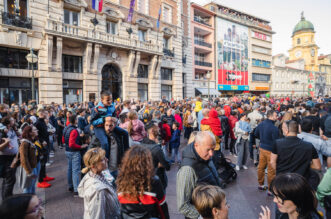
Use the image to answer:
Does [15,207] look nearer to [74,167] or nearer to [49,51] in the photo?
[74,167]

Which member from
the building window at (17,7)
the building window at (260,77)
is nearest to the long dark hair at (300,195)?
the building window at (17,7)

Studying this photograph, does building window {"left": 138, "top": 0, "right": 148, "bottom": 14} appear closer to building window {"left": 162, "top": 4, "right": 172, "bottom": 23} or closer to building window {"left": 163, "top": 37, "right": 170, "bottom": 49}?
building window {"left": 162, "top": 4, "right": 172, "bottom": 23}

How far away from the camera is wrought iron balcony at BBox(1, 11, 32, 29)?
12734mm

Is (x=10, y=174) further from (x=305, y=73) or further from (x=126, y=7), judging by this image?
(x=305, y=73)

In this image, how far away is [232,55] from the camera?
35750 mm

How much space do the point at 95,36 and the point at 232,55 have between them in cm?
2713

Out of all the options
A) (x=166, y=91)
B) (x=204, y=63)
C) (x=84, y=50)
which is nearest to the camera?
(x=84, y=50)

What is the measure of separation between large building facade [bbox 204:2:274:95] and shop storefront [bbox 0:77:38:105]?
27.2 m

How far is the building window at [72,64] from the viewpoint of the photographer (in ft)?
51.4

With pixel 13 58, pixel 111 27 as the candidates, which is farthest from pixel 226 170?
pixel 111 27

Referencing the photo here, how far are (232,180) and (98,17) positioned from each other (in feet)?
57.1

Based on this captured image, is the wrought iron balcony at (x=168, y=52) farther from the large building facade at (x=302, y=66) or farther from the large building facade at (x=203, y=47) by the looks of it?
the large building facade at (x=302, y=66)

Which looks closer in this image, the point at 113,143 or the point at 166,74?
the point at 113,143

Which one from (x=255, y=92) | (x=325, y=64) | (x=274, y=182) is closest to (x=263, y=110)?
(x=274, y=182)
